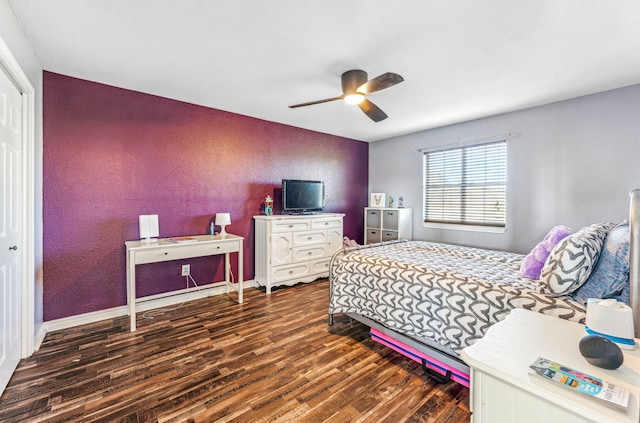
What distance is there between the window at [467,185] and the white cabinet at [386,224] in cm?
35

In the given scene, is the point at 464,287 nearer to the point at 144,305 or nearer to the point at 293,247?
the point at 293,247

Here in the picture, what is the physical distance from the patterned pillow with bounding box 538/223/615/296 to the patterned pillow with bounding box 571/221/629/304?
0.14 ft

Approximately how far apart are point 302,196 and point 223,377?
9.21ft

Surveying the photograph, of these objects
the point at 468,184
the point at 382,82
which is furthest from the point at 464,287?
the point at 468,184

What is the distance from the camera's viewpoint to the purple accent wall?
8.87ft

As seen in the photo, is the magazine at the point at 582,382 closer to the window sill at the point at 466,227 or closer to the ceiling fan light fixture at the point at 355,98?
the ceiling fan light fixture at the point at 355,98

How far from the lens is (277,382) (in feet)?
6.35

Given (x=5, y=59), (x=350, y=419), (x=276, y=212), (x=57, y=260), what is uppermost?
(x=5, y=59)

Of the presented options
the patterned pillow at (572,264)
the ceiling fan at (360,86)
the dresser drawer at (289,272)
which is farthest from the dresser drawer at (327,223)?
the patterned pillow at (572,264)

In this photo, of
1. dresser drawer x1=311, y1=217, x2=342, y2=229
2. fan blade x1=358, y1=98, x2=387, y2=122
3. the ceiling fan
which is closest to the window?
dresser drawer x1=311, y1=217, x2=342, y2=229

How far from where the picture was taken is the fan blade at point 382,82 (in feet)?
7.01

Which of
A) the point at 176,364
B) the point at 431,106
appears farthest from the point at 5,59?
the point at 431,106

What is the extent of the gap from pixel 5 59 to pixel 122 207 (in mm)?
1613

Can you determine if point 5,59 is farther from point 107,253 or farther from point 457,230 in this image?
point 457,230
